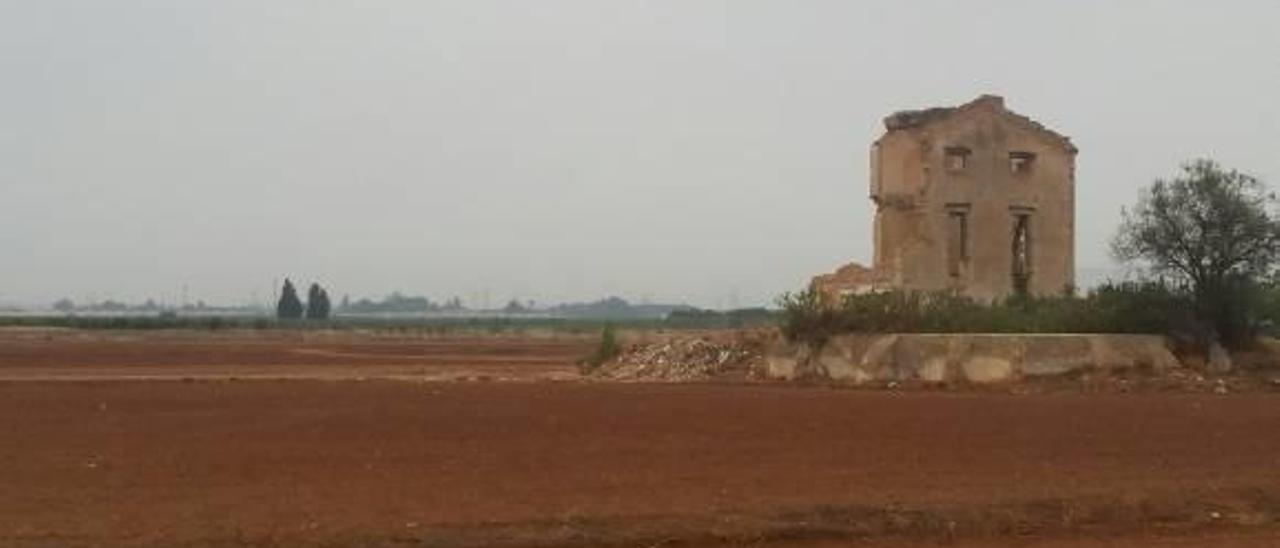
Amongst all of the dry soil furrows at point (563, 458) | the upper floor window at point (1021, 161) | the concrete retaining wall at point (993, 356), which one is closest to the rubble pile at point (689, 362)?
the concrete retaining wall at point (993, 356)

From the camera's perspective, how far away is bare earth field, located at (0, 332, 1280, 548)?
15664 mm

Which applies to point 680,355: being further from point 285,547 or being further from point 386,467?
point 285,547

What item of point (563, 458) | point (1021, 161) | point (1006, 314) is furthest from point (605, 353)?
point (563, 458)

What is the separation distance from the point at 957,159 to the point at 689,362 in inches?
364

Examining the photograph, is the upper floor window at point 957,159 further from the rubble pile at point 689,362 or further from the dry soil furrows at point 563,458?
the dry soil furrows at point 563,458

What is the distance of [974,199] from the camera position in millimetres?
46969

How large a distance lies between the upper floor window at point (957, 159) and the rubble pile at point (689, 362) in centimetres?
728

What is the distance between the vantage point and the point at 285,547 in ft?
46.9

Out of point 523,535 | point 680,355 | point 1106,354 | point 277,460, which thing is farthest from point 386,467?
point 680,355

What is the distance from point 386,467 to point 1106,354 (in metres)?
23.2

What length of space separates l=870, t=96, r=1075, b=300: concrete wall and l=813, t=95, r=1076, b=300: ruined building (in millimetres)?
28

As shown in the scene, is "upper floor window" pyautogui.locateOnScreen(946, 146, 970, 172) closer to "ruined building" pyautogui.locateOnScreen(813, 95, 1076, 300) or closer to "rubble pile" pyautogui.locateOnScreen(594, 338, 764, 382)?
"ruined building" pyautogui.locateOnScreen(813, 95, 1076, 300)

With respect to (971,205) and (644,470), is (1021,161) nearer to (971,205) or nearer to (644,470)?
(971,205)

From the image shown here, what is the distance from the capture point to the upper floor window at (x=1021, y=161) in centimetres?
4756
